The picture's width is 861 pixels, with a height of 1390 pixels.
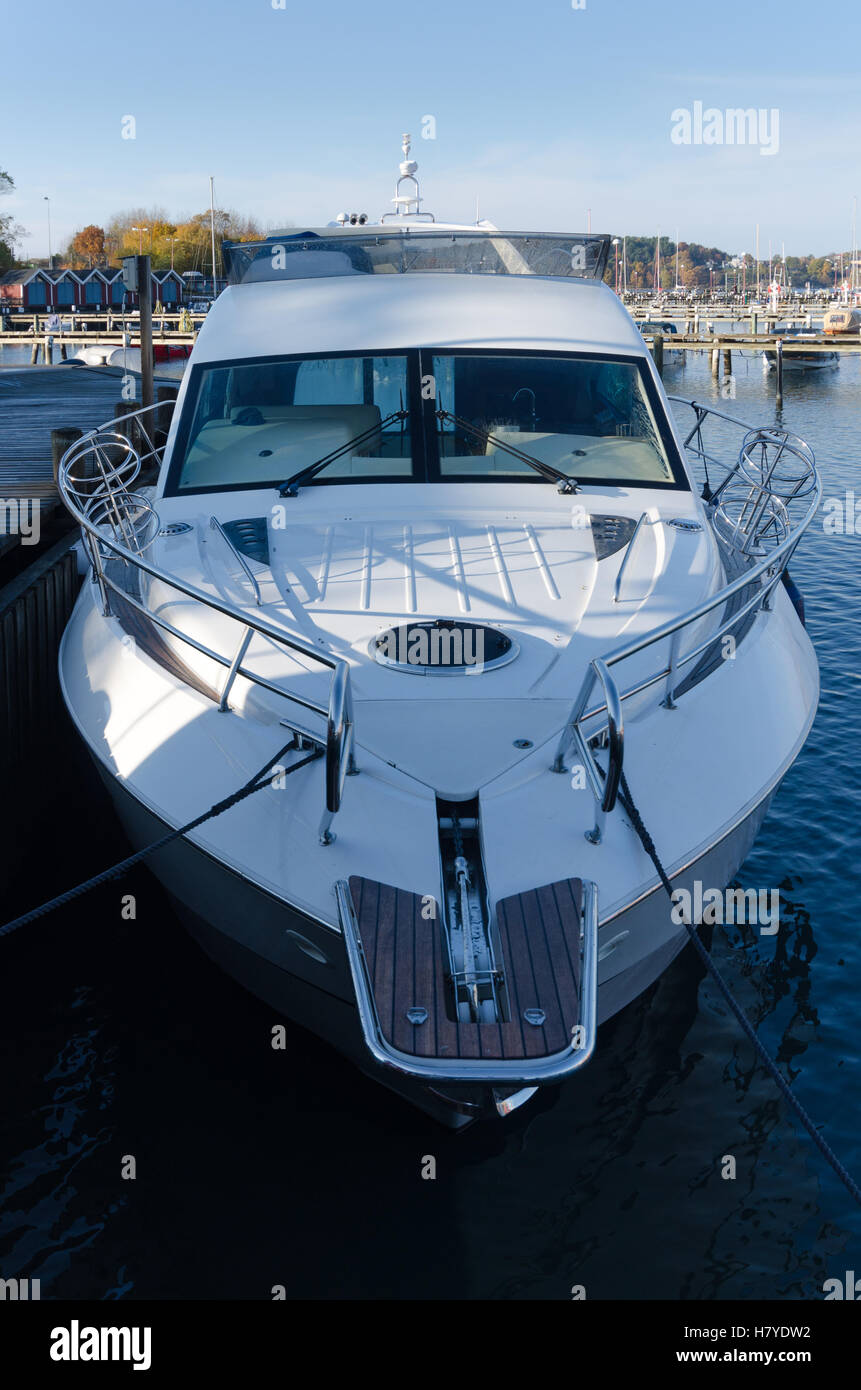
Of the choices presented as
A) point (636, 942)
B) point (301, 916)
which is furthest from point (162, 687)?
point (636, 942)

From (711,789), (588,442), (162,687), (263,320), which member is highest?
(263,320)

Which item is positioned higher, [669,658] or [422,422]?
[422,422]

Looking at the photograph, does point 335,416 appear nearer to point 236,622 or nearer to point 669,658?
point 236,622

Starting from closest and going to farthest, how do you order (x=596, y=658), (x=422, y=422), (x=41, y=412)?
(x=596, y=658) → (x=422, y=422) → (x=41, y=412)

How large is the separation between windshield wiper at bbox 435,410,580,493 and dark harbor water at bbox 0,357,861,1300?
248cm

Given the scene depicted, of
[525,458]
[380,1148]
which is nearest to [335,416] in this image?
[525,458]

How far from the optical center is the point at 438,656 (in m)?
4.38

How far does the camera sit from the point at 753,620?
5.43 m

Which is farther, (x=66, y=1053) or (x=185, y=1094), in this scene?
(x=66, y=1053)

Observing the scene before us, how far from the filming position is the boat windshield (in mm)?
5793

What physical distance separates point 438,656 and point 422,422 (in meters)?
1.93

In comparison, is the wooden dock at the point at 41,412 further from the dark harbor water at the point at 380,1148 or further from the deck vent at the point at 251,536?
the dark harbor water at the point at 380,1148
